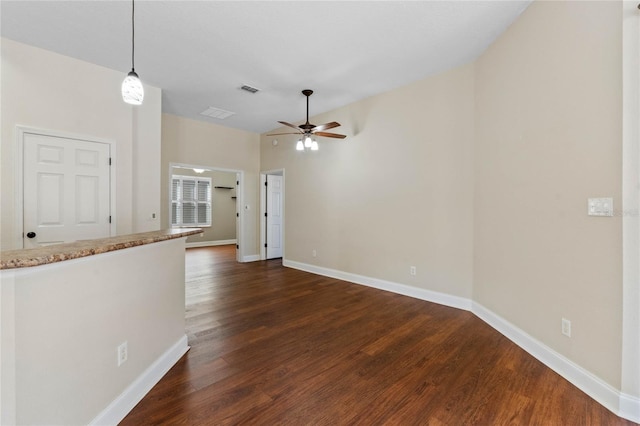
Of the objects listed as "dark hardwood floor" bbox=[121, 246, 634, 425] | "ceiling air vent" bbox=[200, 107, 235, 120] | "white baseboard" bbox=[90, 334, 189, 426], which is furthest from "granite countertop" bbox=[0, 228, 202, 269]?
"ceiling air vent" bbox=[200, 107, 235, 120]

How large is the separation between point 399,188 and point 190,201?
25.2ft

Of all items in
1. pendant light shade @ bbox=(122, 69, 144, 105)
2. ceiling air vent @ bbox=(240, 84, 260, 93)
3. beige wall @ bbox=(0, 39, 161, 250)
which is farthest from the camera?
ceiling air vent @ bbox=(240, 84, 260, 93)

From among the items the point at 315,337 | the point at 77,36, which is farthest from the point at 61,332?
the point at 77,36

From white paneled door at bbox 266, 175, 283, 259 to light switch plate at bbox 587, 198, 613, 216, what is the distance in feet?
18.8

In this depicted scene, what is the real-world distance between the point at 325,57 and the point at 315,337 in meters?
3.14

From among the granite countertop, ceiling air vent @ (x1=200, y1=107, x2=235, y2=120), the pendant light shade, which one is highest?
ceiling air vent @ (x1=200, y1=107, x2=235, y2=120)

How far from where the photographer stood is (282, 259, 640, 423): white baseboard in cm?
171

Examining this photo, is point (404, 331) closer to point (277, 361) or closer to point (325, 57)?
point (277, 361)

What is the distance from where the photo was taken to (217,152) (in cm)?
591

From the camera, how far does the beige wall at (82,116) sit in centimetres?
291

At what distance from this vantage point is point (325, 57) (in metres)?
3.19
